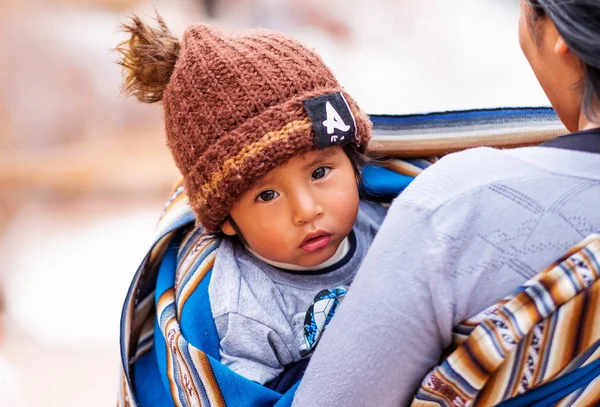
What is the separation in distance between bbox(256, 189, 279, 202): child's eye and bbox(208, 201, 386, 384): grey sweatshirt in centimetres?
13

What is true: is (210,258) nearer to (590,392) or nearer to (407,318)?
(407,318)

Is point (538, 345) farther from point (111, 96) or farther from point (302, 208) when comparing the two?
point (111, 96)

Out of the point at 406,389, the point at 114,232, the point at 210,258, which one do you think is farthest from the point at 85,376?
the point at 406,389

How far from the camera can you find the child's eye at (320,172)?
1.24 metres

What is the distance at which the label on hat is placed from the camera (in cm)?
119

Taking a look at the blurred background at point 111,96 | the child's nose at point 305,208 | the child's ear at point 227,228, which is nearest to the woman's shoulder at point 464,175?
the child's nose at point 305,208

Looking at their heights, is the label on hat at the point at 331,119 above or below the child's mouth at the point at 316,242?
above

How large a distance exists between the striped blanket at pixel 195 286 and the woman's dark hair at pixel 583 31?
515 millimetres

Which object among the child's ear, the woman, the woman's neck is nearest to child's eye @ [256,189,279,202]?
the child's ear

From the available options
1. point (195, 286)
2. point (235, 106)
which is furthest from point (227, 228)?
point (235, 106)

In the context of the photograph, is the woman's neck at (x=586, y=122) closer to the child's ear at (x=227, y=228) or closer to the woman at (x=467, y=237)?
the woman at (x=467, y=237)

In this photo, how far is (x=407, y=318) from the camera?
2.57 ft

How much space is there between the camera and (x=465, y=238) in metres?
0.78

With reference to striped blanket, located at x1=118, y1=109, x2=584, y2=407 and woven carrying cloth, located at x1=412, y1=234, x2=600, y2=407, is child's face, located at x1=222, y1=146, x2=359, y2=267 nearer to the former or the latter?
striped blanket, located at x1=118, y1=109, x2=584, y2=407
